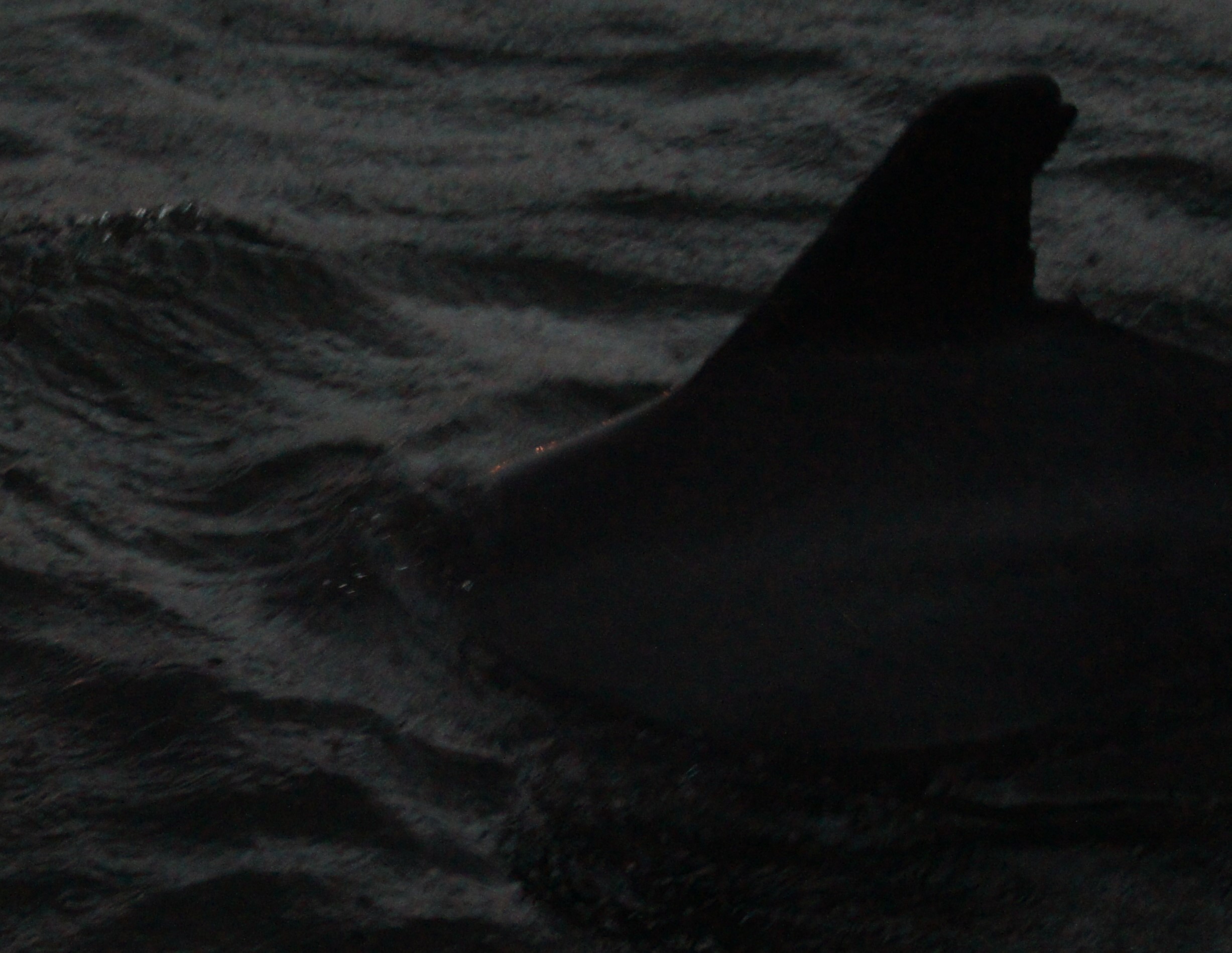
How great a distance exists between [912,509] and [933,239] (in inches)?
17.8

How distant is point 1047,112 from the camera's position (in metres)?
3.04

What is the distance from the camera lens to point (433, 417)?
4320 millimetres

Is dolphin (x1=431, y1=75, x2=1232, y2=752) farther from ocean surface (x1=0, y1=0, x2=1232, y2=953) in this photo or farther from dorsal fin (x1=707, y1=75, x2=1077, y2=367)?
ocean surface (x1=0, y1=0, x2=1232, y2=953)

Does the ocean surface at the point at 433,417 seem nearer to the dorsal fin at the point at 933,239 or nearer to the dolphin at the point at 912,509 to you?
the dolphin at the point at 912,509

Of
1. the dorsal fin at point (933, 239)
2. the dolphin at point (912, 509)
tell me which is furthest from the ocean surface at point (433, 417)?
the dorsal fin at point (933, 239)

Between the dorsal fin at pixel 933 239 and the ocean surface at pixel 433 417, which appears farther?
the dorsal fin at pixel 933 239

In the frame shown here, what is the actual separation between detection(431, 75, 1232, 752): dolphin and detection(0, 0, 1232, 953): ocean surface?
0.11 metres

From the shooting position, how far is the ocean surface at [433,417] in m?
2.88

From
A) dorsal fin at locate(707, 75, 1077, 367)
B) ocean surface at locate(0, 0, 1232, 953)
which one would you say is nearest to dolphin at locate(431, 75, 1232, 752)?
dorsal fin at locate(707, 75, 1077, 367)

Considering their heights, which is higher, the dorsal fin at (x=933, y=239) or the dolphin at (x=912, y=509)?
the dorsal fin at (x=933, y=239)

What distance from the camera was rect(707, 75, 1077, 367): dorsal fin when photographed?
9.97 ft

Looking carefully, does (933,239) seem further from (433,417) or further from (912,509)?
(433,417)

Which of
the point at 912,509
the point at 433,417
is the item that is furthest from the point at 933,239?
the point at 433,417

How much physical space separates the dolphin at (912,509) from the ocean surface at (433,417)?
0.11 metres
